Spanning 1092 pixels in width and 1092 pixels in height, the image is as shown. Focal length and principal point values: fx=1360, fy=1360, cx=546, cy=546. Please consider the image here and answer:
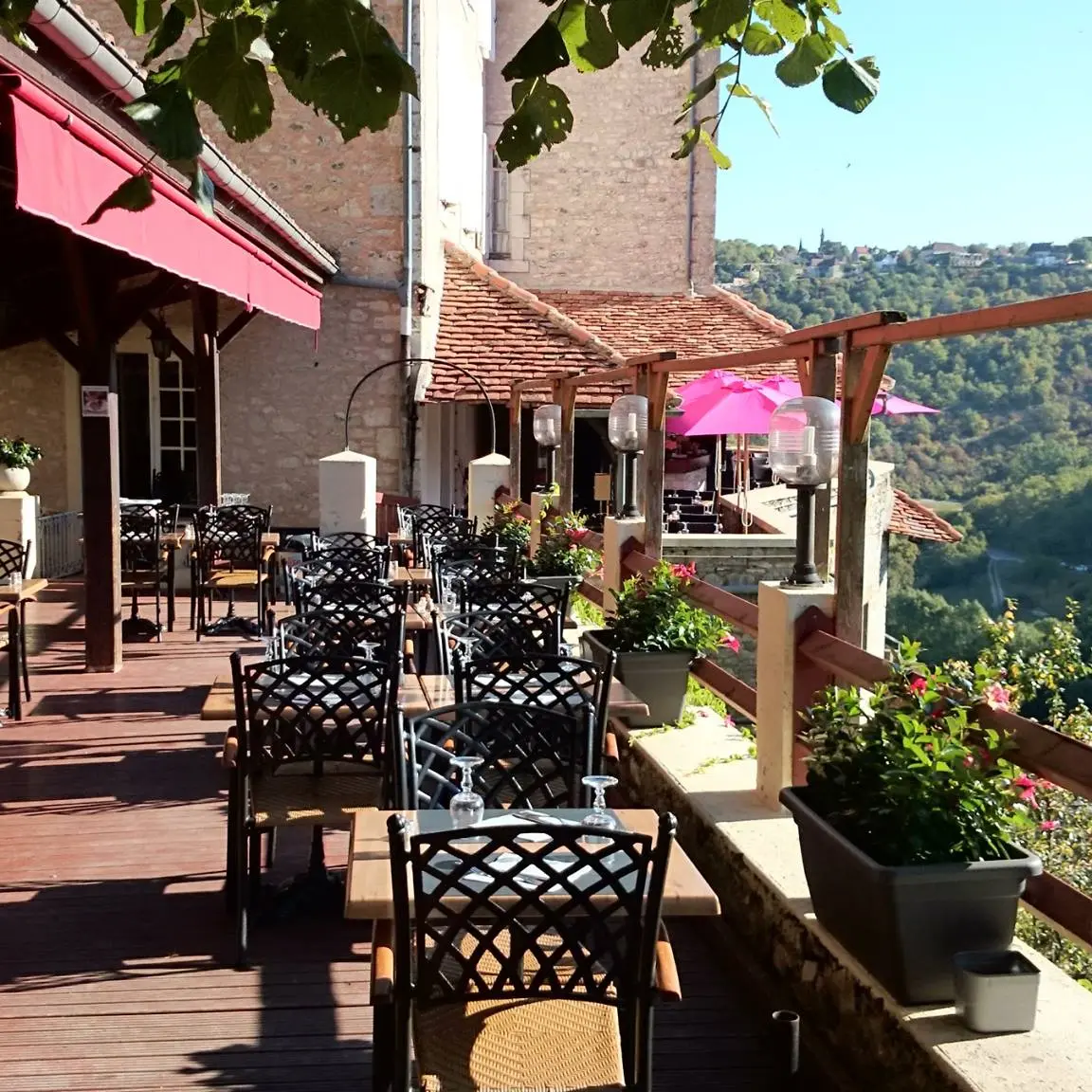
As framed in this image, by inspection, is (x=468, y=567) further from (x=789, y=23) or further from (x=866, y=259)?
(x=866, y=259)

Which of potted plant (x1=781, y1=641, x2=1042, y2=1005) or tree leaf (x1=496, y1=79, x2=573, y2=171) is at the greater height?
tree leaf (x1=496, y1=79, x2=573, y2=171)

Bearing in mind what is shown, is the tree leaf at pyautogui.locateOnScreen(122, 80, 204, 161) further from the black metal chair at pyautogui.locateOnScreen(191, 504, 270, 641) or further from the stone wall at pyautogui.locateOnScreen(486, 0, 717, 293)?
the stone wall at pyautogui.locateOnScreen(486, 0, 717, 293)

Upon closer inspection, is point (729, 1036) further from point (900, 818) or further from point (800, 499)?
point (800, 499)

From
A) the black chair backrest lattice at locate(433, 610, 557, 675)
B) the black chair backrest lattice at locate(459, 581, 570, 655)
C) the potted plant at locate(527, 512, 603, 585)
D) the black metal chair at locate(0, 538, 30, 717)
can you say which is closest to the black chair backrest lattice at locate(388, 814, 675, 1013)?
the black chair backrest lattice at locate(433, 610, 557, 675)

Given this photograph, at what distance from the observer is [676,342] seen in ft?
62.6

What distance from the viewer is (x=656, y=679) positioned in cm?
542

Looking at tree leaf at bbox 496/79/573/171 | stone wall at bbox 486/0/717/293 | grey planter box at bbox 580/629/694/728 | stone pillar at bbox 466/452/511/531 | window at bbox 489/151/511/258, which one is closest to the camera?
tree leaf at bbox 496/79/573/171

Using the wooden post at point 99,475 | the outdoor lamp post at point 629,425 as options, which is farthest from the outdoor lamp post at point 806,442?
the wooden post at point 99,475

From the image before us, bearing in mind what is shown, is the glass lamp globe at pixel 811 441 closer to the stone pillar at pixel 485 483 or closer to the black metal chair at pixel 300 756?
the black metal chair at pixel 300 756

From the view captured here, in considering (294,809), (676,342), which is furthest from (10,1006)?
(676,342)

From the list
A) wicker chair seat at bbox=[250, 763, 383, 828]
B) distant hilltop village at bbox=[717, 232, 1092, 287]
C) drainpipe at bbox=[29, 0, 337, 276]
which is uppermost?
distant hilltop village at bbox=[717, 232, 1092, 287]

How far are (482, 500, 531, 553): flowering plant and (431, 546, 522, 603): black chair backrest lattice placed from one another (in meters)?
1.13

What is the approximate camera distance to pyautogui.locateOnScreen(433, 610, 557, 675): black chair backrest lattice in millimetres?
5020

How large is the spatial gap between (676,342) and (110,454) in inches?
487
